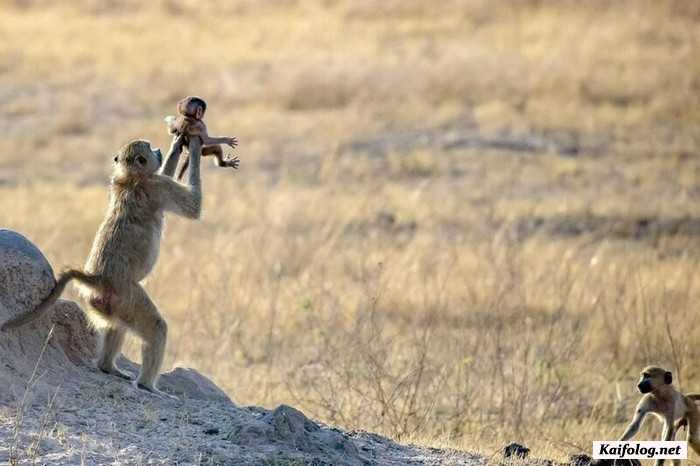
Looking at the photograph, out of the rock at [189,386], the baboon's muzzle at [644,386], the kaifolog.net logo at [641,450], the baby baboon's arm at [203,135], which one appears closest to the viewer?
the kaifolog.net logo at [641,450]

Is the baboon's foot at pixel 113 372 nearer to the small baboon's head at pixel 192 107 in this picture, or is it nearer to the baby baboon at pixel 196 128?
the baby baboon at pixel 196 128

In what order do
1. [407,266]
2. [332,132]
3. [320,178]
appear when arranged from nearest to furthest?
[407,266] < [320,178] < [332,132]

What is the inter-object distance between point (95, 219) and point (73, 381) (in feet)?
27.4

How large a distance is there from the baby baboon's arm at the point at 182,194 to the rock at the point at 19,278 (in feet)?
2.36

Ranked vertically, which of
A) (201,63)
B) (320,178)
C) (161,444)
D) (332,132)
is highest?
(201,63)

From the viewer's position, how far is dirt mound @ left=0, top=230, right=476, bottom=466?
6227 millimetres

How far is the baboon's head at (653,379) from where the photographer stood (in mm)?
6656

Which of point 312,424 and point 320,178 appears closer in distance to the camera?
point 312,424

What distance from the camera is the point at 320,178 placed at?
18.3m

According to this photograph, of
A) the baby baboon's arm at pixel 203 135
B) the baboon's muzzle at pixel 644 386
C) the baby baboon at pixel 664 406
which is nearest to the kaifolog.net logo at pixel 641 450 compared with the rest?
the baby baboon at pixel 664 406

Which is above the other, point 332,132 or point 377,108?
point 377,108

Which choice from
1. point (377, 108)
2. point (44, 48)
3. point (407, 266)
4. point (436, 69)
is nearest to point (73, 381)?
point (407, 266)

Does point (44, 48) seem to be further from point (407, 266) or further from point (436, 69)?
point (407, 266)

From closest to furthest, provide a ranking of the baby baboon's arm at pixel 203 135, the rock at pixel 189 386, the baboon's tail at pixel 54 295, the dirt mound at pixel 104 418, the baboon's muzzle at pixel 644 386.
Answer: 1. the dirt mound at pixel 104 418
2. the baboon's muzzle at pixel 644 386
3. the baboon's tail at pixel 54 295
4. the baby baboon's arm at pixel 203 135
5. the rock at pixel 189 386
